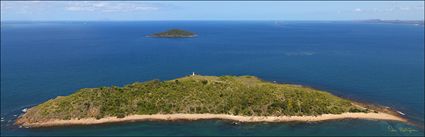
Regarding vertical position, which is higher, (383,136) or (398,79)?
(398,79)

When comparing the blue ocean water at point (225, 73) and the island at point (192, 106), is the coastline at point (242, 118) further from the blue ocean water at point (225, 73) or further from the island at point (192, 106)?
the blue ocean water at point (225, 73)

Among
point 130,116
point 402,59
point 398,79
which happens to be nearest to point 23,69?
point 130,116

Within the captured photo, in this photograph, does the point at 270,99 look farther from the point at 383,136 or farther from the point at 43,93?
the point at 43,93

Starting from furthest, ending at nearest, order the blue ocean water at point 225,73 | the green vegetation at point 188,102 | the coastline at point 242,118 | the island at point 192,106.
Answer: the green vegetation at point 188,102
the island at point 192,106
the coastline at point 242,118
the blue ocean water at point 225,73

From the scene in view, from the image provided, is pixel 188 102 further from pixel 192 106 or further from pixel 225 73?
pixel 225 73

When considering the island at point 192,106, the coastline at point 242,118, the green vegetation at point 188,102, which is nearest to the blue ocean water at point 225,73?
the coastline at point 242,118

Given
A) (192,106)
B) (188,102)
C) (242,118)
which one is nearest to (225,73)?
(188,102)

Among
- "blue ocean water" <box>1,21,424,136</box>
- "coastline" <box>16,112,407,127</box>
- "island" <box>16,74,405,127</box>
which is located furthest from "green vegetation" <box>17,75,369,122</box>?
"blue ocean water" <box>1,21,424,136</box>
